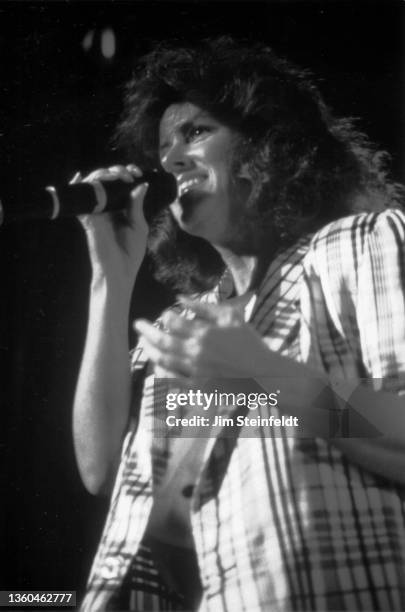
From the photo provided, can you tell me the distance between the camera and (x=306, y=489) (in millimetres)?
1385

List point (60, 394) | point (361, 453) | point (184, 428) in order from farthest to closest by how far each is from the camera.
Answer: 1. point (60, 394)
2. point (184, 428)
3. point (361, 453)

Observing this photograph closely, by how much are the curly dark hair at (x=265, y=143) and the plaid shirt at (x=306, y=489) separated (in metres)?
0.10

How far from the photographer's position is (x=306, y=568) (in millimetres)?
1364

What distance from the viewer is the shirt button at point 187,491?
57.2 inches

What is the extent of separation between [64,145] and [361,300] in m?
0.73

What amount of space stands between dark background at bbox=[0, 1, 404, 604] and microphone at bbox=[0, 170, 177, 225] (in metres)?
0.16

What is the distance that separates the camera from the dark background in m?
1.59

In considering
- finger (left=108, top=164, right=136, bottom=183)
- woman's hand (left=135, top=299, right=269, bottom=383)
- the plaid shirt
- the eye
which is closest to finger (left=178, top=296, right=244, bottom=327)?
woman's hand (left=135, top=299, right=269, bottom=383)

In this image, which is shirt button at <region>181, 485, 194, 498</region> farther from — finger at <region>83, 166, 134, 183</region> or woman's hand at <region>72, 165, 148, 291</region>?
finger at <region>83, 166, 134, 183</region>

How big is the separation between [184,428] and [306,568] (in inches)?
13.5

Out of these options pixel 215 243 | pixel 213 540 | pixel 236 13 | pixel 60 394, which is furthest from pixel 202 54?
pixel 213 540

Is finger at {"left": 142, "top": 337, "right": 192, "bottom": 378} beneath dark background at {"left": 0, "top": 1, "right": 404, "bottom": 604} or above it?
beneath

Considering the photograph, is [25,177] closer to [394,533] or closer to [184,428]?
[184,428]

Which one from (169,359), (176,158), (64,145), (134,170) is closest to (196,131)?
(176,158)
